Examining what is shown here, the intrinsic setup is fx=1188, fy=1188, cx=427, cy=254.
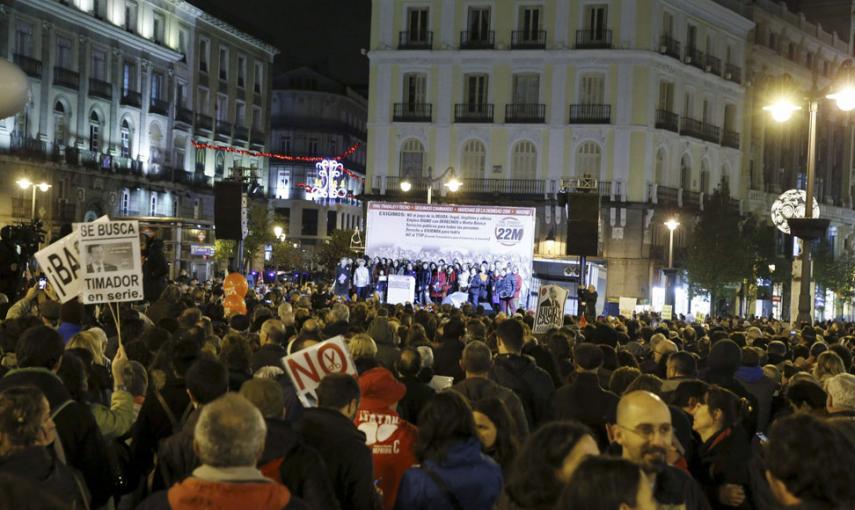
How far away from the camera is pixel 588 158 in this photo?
183ft

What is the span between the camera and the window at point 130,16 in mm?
64375

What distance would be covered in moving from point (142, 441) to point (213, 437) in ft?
10.5

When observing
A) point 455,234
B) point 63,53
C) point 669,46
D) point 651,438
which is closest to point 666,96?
point 669,46

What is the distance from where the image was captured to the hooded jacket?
579 centimetres

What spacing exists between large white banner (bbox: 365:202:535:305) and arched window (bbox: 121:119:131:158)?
30.9 metres

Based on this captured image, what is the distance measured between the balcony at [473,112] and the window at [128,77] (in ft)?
63.2

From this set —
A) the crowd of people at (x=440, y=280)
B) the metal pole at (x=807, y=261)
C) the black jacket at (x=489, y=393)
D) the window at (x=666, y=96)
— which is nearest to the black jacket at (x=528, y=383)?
the black jacket at (x=489, y=393)

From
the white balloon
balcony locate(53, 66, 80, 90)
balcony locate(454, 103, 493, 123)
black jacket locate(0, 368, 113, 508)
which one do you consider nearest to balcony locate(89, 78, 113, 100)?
balcony locate(53, 66, 80, 90)

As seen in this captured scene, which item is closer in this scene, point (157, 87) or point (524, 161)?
point (524, 161)

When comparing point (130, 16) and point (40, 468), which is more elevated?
point (130, 16)

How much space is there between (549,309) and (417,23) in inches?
1659

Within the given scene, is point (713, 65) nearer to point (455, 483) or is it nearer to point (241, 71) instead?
point (241, 71)

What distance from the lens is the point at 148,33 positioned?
6650 centimetres

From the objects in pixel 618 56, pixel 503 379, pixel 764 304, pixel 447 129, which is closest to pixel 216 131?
pixel 447 129
